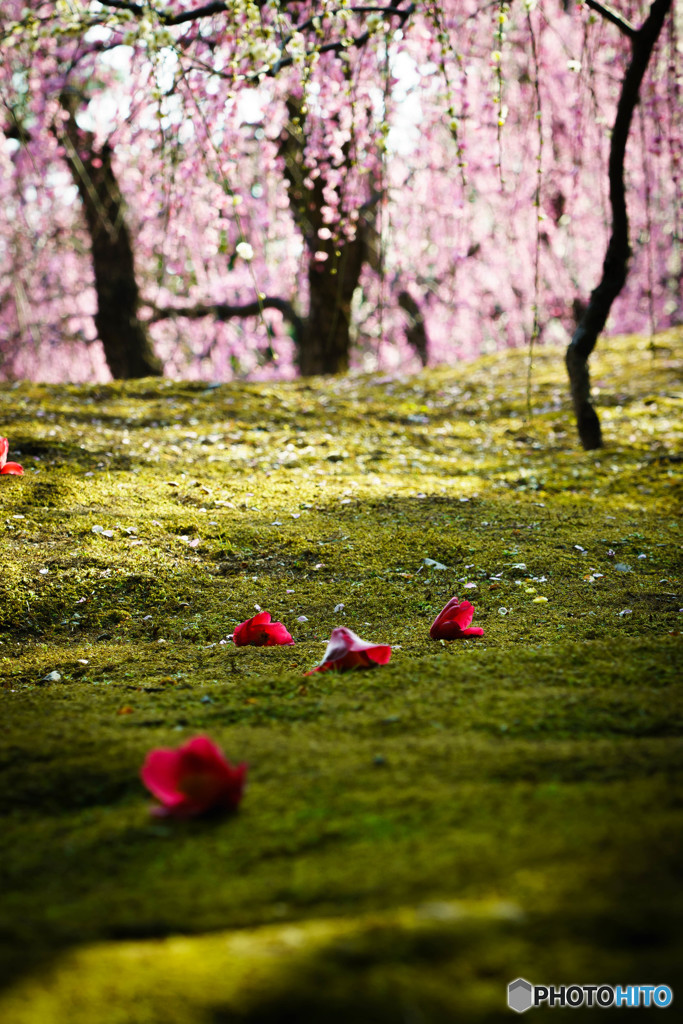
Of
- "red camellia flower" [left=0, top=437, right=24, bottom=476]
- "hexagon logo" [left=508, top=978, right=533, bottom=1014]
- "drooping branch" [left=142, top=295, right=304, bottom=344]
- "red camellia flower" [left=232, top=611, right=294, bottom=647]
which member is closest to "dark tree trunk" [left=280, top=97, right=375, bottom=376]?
"drooping branch" [left=142, top=295, right=304, bottom=344]

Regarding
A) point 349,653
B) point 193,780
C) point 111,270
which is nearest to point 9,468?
point 349,653

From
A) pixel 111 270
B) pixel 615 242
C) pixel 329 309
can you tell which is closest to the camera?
pixel 615 242

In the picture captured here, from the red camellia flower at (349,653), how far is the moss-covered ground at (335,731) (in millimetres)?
36

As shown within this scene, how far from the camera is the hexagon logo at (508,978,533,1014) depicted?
31.8 inches

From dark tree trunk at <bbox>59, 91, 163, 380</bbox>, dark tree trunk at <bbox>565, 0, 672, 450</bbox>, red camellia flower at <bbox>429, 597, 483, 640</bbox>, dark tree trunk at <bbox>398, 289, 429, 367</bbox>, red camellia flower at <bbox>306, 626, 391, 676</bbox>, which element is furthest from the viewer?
dark tree trunk at <bbox>398, 289, 429, 367</bbox>

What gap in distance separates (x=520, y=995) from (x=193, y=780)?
0.59 meters

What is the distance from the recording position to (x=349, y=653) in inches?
74.5

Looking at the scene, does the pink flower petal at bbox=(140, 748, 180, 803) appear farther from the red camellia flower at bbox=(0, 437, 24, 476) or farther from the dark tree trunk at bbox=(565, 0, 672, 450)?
the dark tree trunk at bbox=(565, 0, 672, 450)

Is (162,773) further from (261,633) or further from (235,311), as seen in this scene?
(235,311)

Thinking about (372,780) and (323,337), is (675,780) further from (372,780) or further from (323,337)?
(323,337)

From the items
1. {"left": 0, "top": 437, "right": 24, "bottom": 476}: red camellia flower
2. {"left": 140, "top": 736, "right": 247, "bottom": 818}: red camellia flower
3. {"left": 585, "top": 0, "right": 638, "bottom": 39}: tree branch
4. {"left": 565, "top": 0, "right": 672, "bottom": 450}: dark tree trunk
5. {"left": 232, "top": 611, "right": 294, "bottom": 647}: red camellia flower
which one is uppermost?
{"left": 585, "top": 0, "right": 638, "bottom": 39}: tree branch

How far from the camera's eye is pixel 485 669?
188 cm

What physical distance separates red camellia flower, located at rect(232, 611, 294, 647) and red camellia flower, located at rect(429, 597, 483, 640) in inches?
16.8

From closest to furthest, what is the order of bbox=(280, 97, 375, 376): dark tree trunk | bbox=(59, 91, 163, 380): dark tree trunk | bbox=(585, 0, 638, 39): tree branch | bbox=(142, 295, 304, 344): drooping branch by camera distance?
1. bbox=(585, 0, 638, 39): tree branch
2. bbox=(280, 97, 375, 376): dark tree trunk
3. bbox=(59, 91, 163, 380): dark tree trunk
4. bbox=(142, 295, 304, 344): drooping branch
